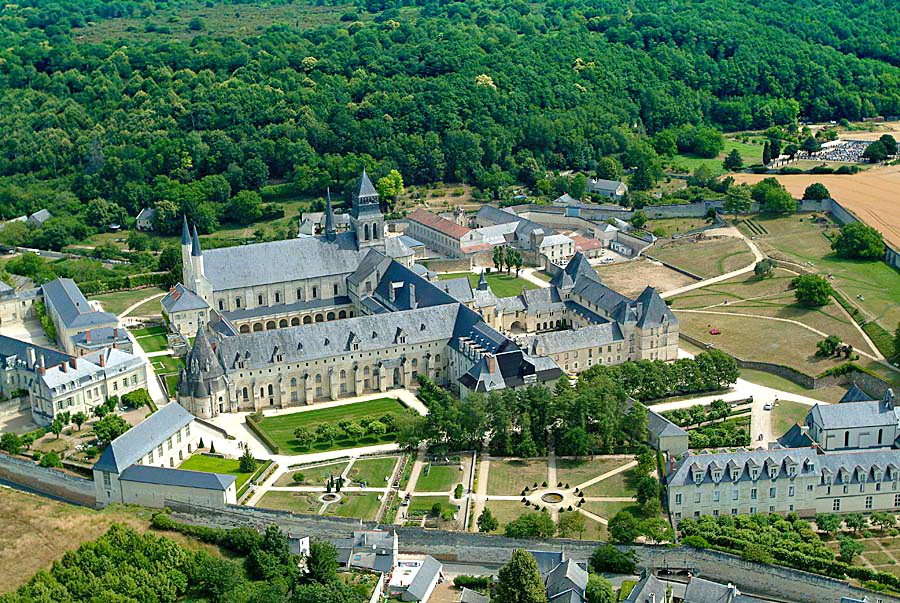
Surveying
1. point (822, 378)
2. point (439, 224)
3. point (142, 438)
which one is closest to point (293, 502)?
point (142, 438)

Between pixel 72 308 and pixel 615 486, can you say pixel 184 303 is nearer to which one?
pixel 72 308

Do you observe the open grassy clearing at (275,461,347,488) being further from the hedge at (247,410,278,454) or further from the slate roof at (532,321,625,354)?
the slate roof at (532,321,625,354)

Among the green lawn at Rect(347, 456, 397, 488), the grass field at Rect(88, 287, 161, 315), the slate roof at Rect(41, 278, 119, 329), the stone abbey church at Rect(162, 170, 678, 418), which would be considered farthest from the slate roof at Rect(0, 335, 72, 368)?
the green lawn at Rect(347, 456, 397, 488)

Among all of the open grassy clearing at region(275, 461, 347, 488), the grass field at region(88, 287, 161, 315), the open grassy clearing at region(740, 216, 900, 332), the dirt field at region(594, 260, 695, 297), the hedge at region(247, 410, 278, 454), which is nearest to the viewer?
the open grassy clearing at region(275, 461, 347, 488)

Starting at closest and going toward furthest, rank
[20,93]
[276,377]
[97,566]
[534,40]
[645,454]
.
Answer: [97,566] → [645,454] → [276,377] → [20,93] → [534,40]

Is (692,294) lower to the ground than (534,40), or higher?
lower

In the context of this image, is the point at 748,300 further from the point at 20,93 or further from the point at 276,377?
the point at 20,93

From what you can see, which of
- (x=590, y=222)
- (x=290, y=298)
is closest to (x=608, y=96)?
(x=590, y=222)
